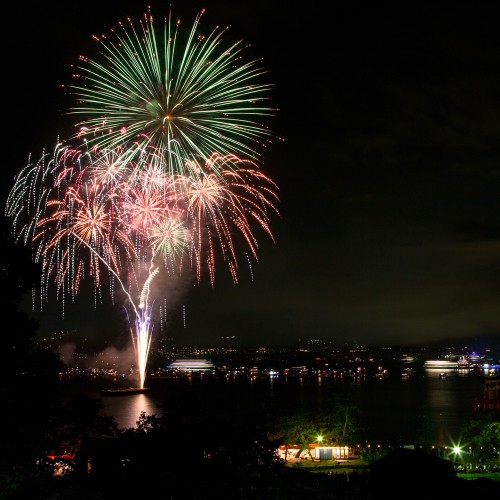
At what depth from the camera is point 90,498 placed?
8.70m

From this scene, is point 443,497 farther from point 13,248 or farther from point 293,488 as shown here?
point 13,248

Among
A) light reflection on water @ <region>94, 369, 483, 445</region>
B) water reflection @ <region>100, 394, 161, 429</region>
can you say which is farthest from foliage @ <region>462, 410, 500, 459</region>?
water reflection @ <region>100, 394, 161, 429</region>

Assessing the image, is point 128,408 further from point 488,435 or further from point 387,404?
point 488,435

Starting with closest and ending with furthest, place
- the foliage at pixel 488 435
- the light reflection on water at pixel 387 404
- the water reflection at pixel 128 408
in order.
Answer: the foliage at pixel 488 435 → the light reflection on water at pixel 387 404 → the water reflection at pixel 128 408

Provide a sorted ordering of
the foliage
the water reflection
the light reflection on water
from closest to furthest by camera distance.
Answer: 1. the foliage
2. the light reflection on water
3. the water reflection

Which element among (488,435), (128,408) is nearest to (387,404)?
(128,408)

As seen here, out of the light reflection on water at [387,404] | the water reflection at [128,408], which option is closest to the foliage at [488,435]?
the light reflection on water at [387,404]

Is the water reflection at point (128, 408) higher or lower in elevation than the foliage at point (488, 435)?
lower

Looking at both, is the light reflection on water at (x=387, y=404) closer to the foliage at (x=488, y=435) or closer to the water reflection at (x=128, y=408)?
the water reflection at (x=128, y=408)

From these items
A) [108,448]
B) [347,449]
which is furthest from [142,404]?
[108,448]

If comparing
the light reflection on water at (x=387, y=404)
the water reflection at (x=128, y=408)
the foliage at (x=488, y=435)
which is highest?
the foliage at (x=488, y=435)

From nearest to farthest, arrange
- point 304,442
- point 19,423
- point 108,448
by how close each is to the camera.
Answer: point 19,423, point 108,448, point 304,442

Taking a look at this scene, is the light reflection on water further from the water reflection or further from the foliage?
the foliage

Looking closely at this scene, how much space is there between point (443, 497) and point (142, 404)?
53933 millimetres
